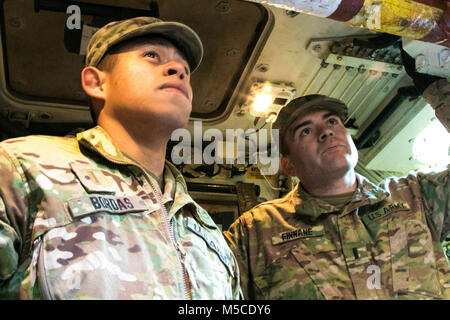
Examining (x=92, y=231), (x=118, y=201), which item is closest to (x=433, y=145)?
(x=118, y=201)

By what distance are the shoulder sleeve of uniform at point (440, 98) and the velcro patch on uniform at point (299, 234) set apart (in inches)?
36.0

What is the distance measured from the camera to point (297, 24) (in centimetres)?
260

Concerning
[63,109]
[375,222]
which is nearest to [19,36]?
[63,109]

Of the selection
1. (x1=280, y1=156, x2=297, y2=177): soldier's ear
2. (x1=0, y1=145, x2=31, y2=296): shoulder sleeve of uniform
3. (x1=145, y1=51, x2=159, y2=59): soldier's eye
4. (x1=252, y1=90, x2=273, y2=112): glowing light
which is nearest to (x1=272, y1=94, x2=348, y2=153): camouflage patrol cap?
(x1=252, y1=90, x2=273, y2=112): glowing light

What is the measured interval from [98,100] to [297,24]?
48.6 inches

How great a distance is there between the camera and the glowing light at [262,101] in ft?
9.80

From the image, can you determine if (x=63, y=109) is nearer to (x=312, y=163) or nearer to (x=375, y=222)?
(x=312, y=163)

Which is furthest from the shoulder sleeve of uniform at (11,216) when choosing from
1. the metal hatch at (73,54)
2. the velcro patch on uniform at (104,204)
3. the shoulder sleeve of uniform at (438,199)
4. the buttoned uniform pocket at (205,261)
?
the shoulder sleeve of uniform at (438,199)

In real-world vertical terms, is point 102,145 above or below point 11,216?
above

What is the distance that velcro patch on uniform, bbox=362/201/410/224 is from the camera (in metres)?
2.54

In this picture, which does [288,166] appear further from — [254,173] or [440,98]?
[440,98]

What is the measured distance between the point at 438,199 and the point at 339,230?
55 centimetres

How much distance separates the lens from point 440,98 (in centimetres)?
260

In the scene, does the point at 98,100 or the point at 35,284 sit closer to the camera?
the point at 35,284
